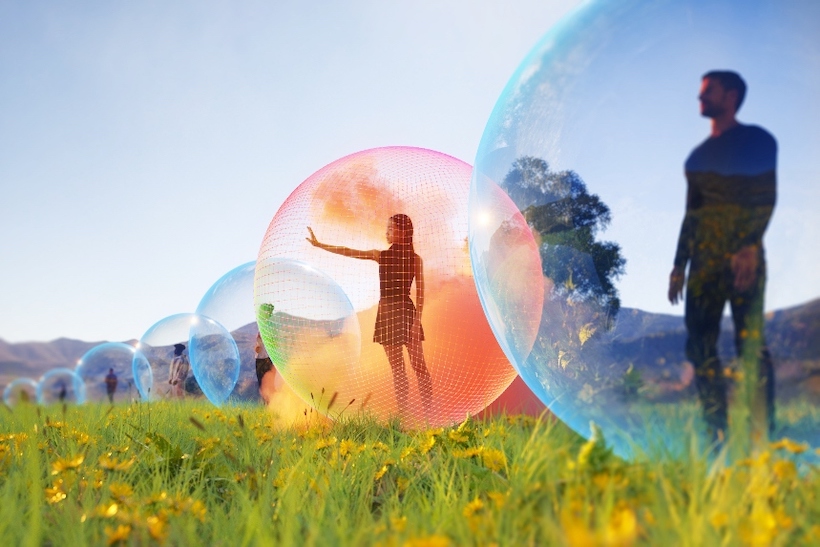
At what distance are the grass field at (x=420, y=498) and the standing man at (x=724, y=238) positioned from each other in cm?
28

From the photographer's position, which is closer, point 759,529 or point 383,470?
point 759,529

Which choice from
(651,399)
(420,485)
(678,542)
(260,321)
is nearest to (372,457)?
(420,485)

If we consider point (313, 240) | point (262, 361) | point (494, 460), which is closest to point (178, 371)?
point (262, 361)

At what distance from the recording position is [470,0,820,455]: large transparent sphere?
6.94 feet

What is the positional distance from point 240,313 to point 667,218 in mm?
6108

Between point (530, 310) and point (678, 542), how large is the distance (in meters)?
1.65

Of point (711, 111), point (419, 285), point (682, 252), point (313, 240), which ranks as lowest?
point (682, 252)

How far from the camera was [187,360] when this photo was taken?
32.1 ft

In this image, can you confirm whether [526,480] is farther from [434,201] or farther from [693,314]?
[434,201]

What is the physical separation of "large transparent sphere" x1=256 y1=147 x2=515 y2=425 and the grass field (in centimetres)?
125

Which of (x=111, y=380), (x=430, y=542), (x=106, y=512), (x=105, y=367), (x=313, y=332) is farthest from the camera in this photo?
(x=105, y=367)

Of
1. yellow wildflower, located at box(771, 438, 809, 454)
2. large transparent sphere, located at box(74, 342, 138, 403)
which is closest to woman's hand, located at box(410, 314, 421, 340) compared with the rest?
yellow wildflower, located at box(771, 438, 809, 454)

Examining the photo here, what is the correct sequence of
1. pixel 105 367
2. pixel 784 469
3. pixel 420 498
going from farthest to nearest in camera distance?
pixel 105 367, pixel 420 498, pixel 784 469

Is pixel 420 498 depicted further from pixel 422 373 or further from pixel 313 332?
pixel 313 332
